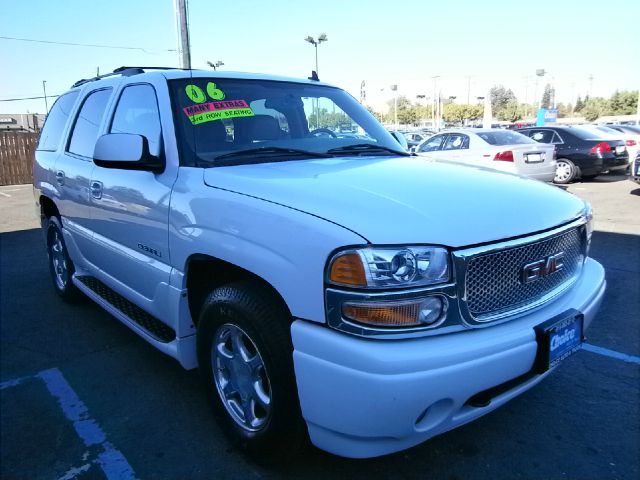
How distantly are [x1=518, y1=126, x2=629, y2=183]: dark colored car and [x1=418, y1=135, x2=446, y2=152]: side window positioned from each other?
13.0 feet

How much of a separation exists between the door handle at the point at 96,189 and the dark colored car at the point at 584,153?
1295 centimetres

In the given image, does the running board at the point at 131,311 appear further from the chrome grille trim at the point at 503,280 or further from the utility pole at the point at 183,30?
the utility pole at the point at 183,30

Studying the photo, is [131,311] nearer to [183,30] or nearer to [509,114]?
[183,30]

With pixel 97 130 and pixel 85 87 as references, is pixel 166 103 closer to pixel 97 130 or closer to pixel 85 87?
pixel 97 130

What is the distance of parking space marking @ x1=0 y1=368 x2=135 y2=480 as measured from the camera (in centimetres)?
246

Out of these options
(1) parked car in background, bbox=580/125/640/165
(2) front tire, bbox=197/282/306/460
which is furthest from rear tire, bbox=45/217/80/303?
(1) parked car in background, bbox=580/125/640/165

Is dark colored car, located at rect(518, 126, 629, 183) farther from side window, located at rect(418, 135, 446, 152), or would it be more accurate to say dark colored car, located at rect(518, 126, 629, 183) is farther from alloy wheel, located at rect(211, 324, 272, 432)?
alloy wheel, located at rect(211, 324, 272, 432)

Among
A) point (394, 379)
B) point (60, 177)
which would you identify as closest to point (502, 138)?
point (60, 177)

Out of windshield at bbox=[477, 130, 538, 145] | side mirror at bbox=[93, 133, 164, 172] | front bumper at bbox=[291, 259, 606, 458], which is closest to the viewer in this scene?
front bumper at bbox=[291, 259, 606, 458]

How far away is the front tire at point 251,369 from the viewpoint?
206cm

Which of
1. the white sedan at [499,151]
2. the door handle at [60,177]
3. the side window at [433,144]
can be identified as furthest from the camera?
the side window at [433,144]

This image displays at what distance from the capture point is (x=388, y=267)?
6.00ft

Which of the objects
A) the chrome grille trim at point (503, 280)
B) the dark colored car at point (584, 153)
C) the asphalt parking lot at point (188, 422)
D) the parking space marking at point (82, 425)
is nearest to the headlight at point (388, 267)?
the chrome grille trim at point (503, 280)

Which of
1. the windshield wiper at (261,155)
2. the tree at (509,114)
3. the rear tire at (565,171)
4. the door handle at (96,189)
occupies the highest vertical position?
the tree at (509,114)
